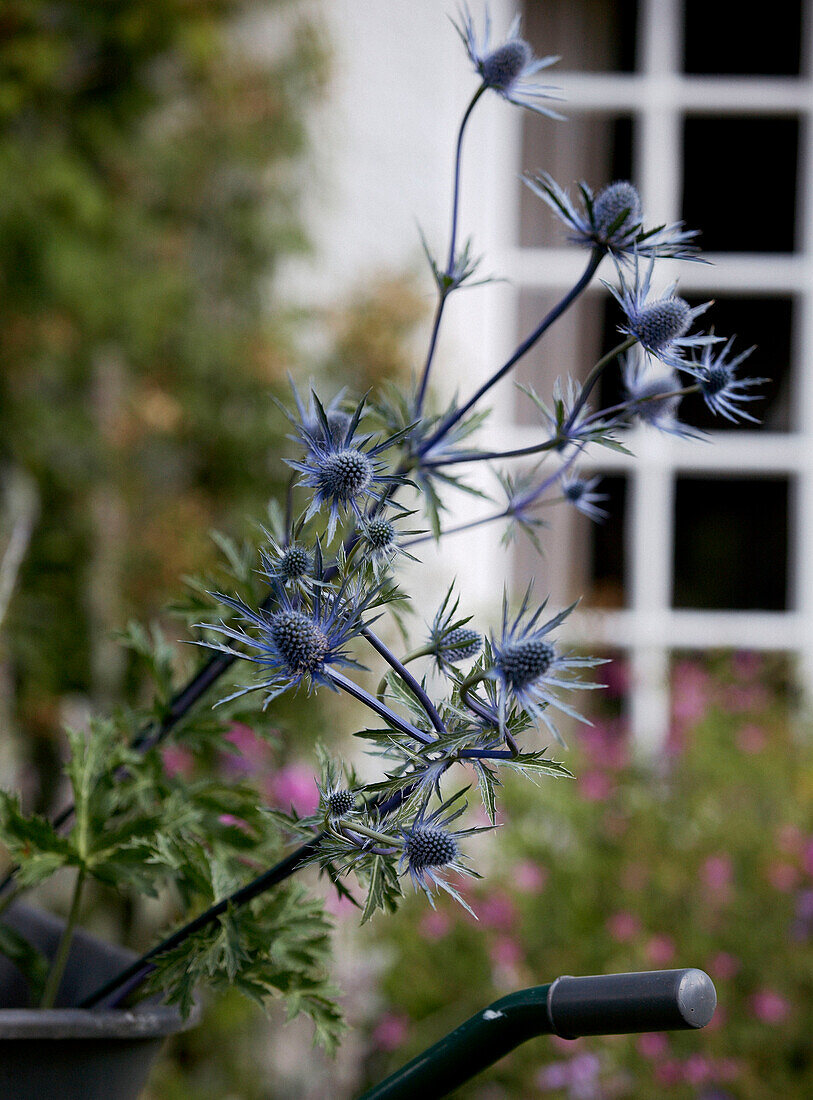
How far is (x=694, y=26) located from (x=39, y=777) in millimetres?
2716

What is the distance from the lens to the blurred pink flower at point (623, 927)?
201 centimetres

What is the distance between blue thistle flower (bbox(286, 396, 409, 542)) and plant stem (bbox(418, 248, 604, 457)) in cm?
12

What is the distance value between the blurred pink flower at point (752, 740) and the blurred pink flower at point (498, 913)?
715 millimetres

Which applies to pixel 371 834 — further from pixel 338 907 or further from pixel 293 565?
pixel 338 907

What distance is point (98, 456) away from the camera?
8.34 ft

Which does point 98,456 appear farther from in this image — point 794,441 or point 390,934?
point 794,441

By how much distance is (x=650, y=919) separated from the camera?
6.96ft

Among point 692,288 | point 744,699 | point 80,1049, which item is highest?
point 692,288

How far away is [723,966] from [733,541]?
4.19 ft

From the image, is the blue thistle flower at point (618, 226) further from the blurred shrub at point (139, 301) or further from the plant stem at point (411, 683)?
the blurred shrub at point (139, 301)

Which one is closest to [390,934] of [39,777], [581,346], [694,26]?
[39,777]

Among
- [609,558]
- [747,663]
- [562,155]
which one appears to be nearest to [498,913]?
[747,663]

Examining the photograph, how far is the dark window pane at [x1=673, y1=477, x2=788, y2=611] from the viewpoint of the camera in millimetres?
2895

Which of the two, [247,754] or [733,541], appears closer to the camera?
[247,754]
